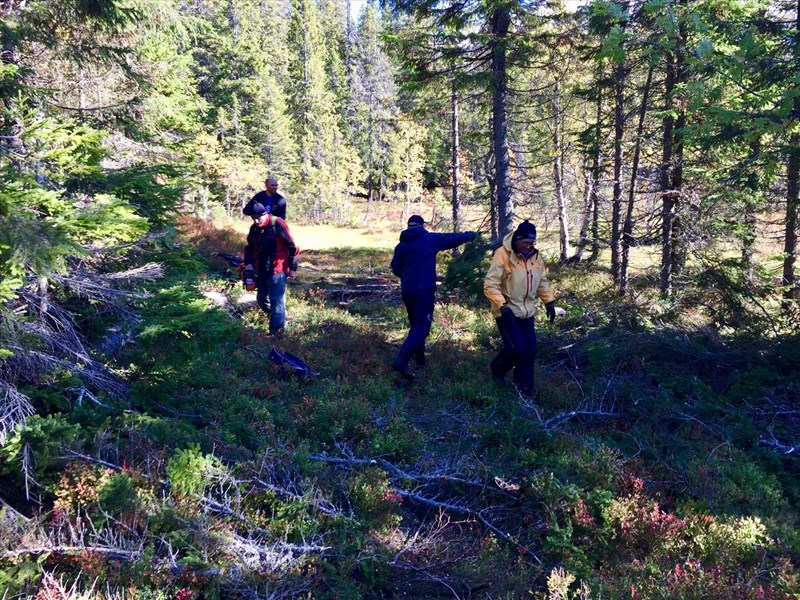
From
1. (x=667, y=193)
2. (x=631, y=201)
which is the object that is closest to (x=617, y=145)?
(x=631, y=201)

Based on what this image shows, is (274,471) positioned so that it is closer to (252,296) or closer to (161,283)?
(161,283)

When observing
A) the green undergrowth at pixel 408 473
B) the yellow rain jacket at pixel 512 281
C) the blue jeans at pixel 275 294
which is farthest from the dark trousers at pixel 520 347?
the blue jeans at pixel 275 294

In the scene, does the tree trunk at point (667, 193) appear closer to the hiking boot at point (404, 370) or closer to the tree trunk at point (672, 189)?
the tree trunk at point (672, 189)

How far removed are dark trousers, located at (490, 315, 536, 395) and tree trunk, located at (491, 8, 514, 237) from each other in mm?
6202

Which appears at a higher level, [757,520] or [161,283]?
[161,283]

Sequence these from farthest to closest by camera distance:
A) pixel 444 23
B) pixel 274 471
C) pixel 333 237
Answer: pixel 333 237 < pixel 444 23 < pixel 274 471

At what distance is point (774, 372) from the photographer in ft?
23.8

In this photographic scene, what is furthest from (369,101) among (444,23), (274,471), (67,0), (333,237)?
(274,471)

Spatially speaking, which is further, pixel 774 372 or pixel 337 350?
pixel 337 350

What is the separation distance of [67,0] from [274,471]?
21.7 feet

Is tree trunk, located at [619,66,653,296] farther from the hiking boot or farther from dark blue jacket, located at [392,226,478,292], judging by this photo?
the hiking boot

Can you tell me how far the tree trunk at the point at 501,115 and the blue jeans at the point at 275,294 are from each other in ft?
19.5

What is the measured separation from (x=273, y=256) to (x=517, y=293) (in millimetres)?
4261

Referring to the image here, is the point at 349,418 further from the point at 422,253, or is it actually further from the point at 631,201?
the point at 631,201
